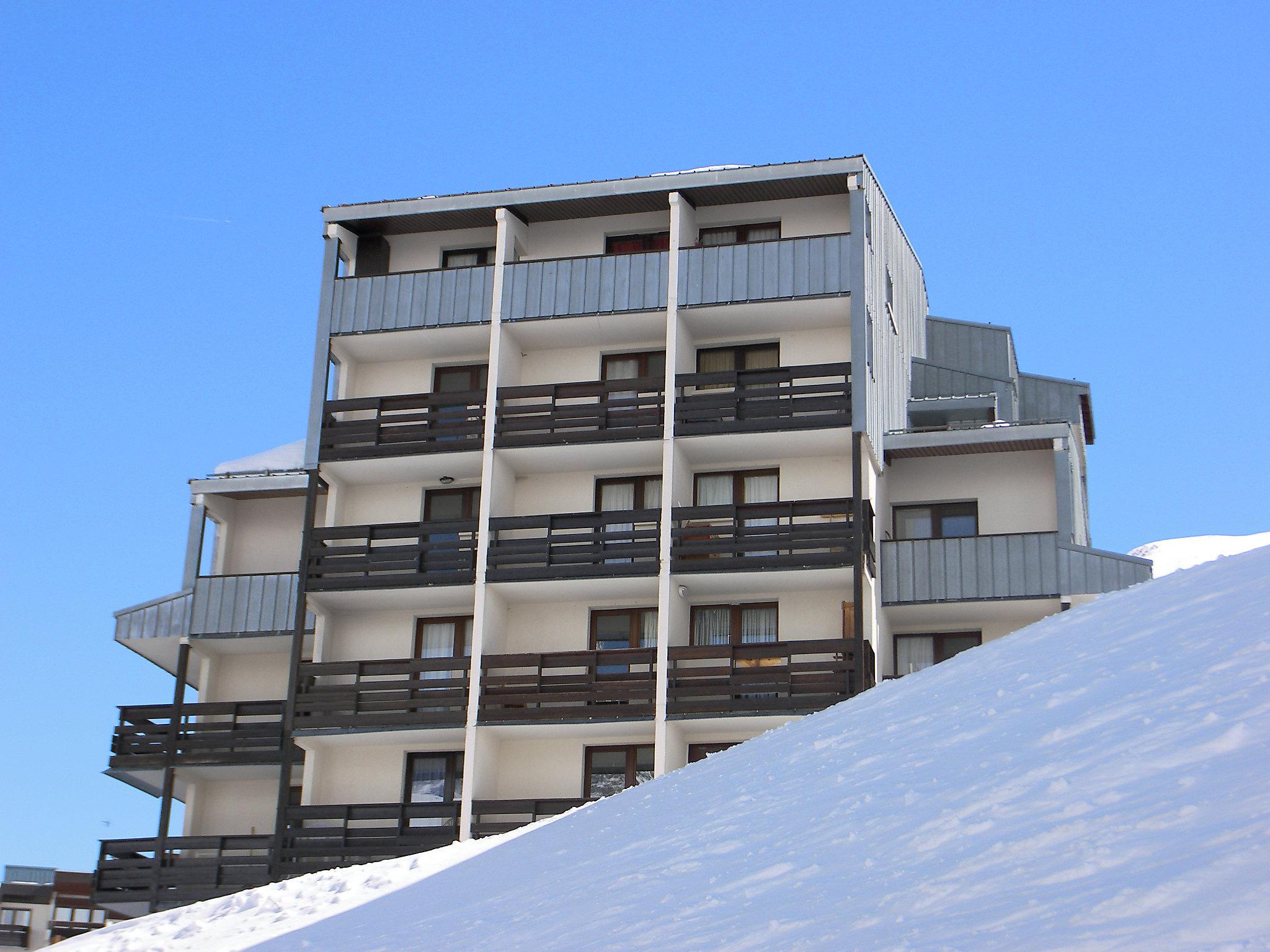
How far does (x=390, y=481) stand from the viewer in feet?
127

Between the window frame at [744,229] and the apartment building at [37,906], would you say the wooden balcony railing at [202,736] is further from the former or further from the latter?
the apartment building at [37,906]

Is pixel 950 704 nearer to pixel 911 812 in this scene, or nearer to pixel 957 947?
pixel 911 812

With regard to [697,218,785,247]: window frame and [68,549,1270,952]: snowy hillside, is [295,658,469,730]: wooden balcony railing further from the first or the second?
[68,549,1270,952]: snowy hillside

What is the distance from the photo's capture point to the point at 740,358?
123 ft

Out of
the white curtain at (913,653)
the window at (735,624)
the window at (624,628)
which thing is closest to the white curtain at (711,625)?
the window at (735,624)

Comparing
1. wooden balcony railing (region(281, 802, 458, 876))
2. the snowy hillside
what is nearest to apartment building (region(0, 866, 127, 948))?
wooden balcony railing (region(281, 802, 458, 876))

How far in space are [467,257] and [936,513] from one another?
40.2 feet

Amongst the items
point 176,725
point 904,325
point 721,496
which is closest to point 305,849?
point 176,725

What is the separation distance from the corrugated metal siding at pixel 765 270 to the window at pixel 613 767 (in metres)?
9.39

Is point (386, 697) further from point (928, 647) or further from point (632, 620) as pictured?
point (928, 647)

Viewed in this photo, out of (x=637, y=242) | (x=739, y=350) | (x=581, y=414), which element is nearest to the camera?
(x=581, y=414)

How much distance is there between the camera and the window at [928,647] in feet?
118

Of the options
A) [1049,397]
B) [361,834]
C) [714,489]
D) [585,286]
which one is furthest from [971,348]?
[361,834]

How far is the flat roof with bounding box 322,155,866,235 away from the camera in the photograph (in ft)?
121
